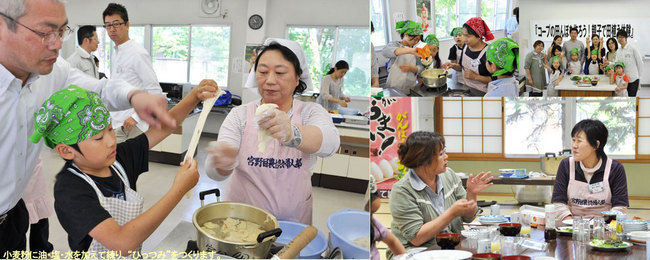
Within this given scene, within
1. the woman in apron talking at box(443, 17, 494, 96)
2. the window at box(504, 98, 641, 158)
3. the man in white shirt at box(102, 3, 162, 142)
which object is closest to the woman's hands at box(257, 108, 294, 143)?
the man in white shirt at box(102, 3, 162, 142)

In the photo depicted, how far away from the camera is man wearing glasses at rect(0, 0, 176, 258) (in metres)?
1.76

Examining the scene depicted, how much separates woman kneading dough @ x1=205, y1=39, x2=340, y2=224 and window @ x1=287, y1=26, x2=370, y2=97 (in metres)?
0.03

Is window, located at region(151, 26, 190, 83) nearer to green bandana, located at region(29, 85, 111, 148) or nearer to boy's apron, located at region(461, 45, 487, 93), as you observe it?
green bandana, located at region(29, 85, 111, 148)

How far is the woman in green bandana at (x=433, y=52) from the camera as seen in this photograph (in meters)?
2.14

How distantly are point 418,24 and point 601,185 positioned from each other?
3.27 feet

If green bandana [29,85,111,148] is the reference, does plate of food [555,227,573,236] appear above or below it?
below

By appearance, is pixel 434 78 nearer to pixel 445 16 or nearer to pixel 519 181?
pixel 445 16

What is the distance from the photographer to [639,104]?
87.5 inches

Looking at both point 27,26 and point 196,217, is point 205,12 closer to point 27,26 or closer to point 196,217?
point 27,26

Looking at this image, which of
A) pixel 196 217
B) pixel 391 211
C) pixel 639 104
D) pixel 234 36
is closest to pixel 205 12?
pixel 234 36

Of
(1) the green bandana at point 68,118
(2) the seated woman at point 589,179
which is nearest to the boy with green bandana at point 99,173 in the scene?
(1) the green bandana at point 68,118

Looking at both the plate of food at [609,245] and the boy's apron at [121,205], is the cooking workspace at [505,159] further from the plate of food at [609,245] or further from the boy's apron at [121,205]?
the boy's apron at [121,205]

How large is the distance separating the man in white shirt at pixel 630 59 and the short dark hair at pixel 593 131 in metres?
0.16

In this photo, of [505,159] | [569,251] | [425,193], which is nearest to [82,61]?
[425,193]
